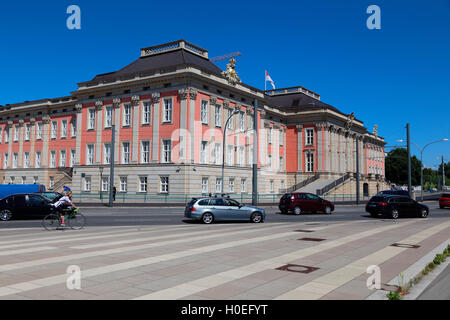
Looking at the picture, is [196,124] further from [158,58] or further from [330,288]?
[330,288]

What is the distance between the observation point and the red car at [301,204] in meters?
27.2

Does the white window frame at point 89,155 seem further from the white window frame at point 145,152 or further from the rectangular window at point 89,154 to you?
the white window frame at point 145,152

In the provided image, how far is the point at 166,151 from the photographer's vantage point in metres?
41.0

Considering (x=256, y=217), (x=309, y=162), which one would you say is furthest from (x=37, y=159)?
(x=256, y=217)

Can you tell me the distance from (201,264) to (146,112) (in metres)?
36.7

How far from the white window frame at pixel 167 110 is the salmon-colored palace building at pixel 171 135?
0.37 ft

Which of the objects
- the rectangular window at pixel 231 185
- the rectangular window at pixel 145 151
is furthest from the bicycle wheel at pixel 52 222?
the rectangular window at pixel 231 185

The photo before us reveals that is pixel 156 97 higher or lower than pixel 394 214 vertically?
higher

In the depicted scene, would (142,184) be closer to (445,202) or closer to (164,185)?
(164,185)

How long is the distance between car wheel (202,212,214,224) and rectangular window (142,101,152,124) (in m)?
25.7

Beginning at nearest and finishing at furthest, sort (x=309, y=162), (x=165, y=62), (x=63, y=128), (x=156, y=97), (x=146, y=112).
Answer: (x=156, y=97)
(x=146, y=112)
(x=165, y=62)
(x=63, y=128)
(x=309, y=162)

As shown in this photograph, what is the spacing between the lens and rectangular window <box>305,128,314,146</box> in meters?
61.3
